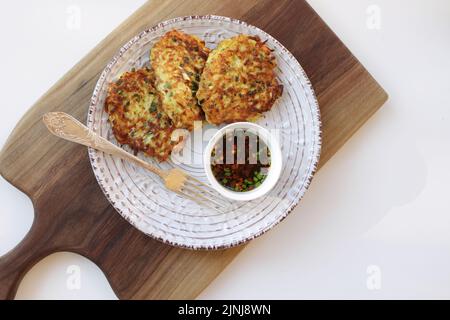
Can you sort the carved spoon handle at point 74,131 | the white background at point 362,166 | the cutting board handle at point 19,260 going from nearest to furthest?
the carved spoon handle at point 74,131 → the cutting board handle at point 19,260 → the white background at point 362,166

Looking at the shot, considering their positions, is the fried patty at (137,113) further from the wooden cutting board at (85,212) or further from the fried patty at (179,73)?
the wooden cutting board at (85,212)

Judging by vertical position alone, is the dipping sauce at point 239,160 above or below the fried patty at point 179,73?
below

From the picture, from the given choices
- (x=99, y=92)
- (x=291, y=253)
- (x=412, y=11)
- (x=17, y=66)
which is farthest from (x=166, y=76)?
(x=412, y=11)

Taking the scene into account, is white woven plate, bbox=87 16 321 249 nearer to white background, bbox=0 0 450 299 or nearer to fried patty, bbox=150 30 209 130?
fried patty, bbox=150 30 209 130

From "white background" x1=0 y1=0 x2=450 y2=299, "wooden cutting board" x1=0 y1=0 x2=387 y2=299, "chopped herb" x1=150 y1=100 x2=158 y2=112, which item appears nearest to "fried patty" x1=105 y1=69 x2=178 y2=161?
"chopped herb" x1=150 y1=100 x2=158 y2=112

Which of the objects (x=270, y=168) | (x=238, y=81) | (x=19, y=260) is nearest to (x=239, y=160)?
(x=270, y=168)

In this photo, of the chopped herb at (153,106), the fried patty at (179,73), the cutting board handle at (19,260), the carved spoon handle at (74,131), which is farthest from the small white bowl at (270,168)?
the cutting board handle at (19,260)

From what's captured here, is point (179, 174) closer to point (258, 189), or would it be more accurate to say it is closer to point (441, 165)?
point (258, 189)

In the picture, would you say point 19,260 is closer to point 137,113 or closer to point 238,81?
point 137,113
